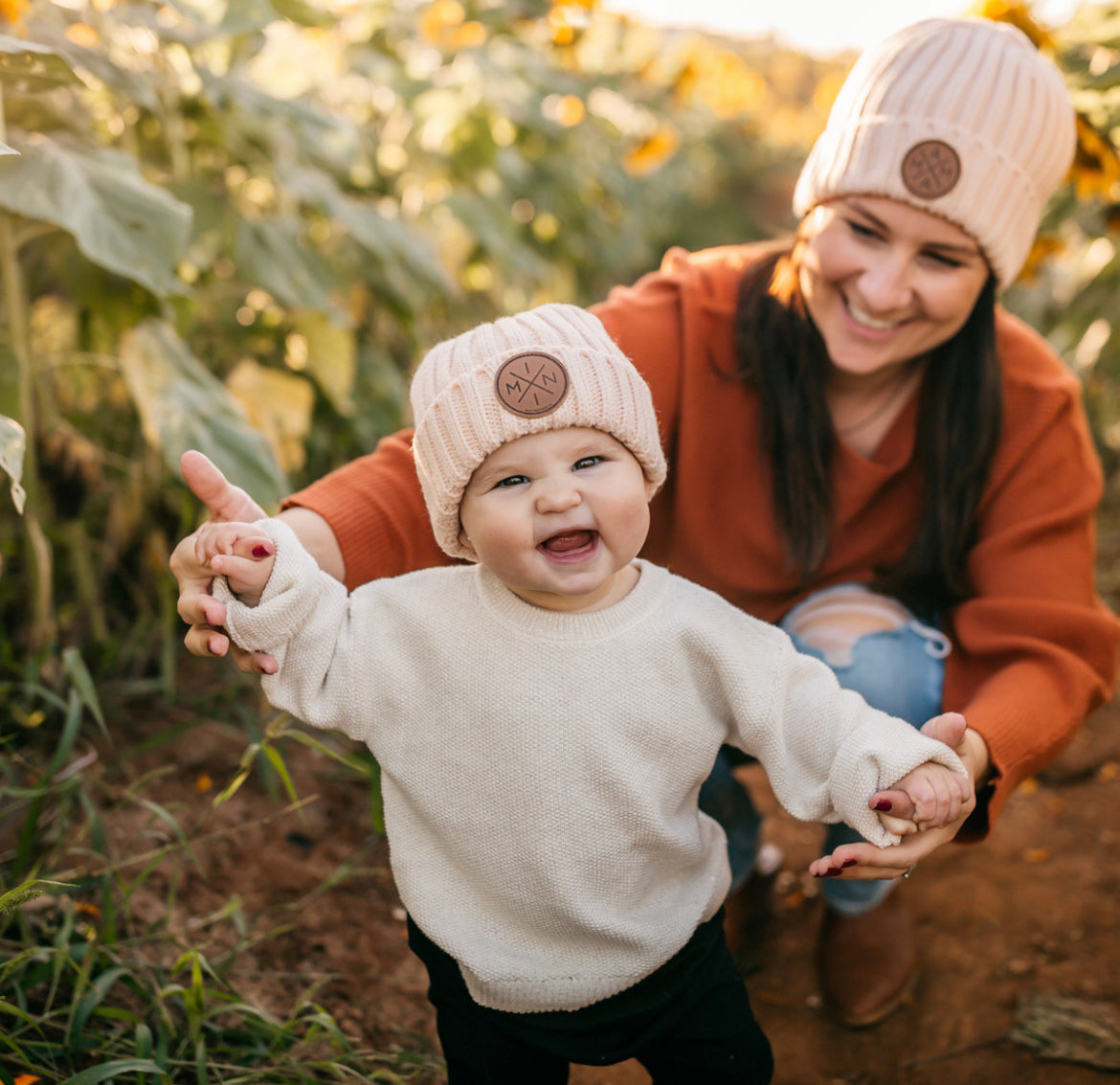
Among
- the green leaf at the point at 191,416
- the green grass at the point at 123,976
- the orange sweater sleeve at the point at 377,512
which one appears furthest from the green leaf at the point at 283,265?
the green grass at the point at 123,976

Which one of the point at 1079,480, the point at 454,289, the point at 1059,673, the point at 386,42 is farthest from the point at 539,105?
the point at 1059,673

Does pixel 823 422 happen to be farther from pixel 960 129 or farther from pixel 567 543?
pixel 567 543

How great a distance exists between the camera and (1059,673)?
149 cm

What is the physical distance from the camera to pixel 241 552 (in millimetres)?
1062

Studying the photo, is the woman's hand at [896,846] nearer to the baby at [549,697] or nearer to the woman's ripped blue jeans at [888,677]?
the baby at [549,697]

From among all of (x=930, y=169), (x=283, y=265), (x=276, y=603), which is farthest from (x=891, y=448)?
(x=283, y=265)

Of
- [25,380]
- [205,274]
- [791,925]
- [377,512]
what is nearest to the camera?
[377,512]

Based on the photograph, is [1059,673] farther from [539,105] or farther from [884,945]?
[539,105]

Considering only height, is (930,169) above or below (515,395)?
above

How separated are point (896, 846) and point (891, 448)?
74 cm

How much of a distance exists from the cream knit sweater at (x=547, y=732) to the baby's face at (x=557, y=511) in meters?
0.09

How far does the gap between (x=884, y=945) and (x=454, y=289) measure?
1640 millimetres

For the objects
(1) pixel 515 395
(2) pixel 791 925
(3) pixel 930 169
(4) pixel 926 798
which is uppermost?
(3) pixel 930 169

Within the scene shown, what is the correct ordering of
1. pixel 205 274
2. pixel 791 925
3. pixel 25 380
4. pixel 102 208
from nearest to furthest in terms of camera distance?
pixel 102 208, pixel 25 380, pixel 791 925, pixel 205 274
